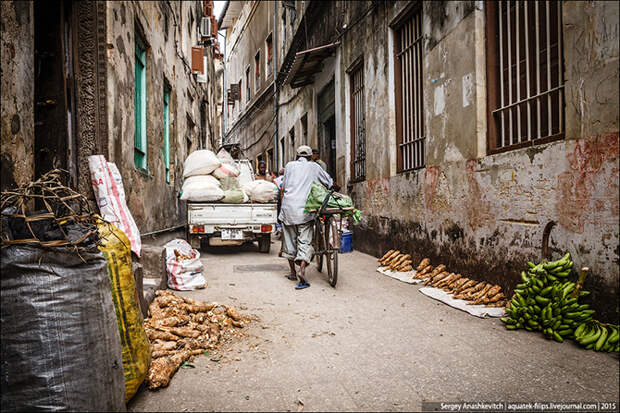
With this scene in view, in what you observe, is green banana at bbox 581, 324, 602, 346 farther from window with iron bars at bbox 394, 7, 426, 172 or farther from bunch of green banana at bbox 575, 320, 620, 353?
window with iron bars at bbox 394, 7, 426, 172

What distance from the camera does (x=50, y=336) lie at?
1.72 meters

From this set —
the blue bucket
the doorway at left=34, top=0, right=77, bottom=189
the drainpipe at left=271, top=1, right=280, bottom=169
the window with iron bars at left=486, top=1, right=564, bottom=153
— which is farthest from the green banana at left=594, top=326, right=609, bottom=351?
the drainpipe at left=271, top=1, right=280, bottom=169

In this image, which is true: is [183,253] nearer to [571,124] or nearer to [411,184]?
[411,184]

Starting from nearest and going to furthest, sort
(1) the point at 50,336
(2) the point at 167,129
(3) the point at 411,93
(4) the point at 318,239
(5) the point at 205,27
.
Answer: (1) the point at 50,336
(4) the point at 318,239
(3) the point at 411,93
(2) the point at 167,129
(5) the point at 205,27

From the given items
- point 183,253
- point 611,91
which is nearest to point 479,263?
point 611,91

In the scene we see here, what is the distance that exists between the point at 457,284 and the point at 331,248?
1.57m

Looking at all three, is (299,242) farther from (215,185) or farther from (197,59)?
(197,59)

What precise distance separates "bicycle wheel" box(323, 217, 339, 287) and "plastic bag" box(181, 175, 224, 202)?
295cm

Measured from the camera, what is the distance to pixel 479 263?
462 cm

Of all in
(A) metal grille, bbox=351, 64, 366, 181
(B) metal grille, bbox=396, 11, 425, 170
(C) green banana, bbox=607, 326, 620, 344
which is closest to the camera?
(C) green banana, bbox=607, 326, 620, 344

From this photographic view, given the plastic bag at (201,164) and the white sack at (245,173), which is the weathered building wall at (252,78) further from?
the plastic bag at (201,164)

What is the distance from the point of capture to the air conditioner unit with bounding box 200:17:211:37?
15.6 meters

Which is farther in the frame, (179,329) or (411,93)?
(411,93)

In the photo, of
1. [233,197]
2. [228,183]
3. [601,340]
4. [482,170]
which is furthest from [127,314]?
[228,183]
